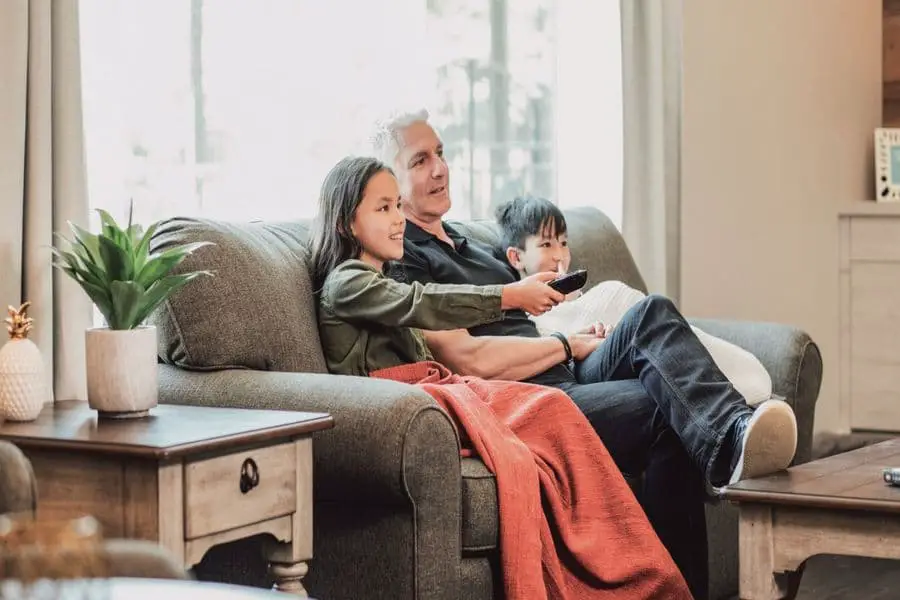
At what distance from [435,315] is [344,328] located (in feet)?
0.63

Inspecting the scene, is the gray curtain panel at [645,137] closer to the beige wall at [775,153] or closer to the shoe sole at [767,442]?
the beige wall at [775,153]

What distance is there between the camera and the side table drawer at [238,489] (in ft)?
6.94

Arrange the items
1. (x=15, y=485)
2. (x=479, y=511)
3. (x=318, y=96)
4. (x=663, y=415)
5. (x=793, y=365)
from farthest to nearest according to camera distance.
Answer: (x=318, y=96), (x=793, y=365), (x=663, y=415), (x=479, y=511), (x=15, y=485)

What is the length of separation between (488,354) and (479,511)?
2.04ft

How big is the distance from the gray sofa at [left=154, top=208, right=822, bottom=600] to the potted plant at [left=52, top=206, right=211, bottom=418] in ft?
0.69

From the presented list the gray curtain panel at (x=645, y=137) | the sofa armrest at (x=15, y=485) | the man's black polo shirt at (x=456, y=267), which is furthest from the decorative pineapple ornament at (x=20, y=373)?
the gray curtain panel at (x=645, y=137)

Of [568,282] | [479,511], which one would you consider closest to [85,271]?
[479,511]

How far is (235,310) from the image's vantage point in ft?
8.61

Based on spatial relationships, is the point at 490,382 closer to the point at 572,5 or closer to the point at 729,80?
the point at 572,5

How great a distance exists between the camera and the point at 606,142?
4.45 m

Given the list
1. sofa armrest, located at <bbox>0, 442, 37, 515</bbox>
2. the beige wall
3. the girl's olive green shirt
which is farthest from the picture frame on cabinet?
sofa armrest, located at <bbox>0, 442, 37, 515</bbox>

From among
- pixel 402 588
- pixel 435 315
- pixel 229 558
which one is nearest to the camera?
pixel 402 588

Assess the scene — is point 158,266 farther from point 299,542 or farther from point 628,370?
point 628,370

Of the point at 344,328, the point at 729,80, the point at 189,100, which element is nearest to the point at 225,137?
the point at 189,100
